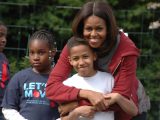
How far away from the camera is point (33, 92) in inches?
155

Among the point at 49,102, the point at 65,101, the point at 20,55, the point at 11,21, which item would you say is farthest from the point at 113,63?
the point at 11,21

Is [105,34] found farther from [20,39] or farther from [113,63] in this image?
[20,39]

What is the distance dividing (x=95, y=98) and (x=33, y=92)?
2.26 ft

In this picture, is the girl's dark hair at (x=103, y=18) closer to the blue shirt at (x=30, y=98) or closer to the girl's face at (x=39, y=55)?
the girl's face at (x=39, y=55)

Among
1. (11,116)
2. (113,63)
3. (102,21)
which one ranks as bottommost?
(11,116)

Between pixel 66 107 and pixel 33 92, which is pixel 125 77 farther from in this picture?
pixel 33 92

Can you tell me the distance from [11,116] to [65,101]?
56 cm

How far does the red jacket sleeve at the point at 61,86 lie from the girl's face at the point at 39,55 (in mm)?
341

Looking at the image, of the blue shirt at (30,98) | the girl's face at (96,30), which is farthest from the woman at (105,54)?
the blue shirt at (30,98)

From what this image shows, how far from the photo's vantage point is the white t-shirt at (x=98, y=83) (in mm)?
3523

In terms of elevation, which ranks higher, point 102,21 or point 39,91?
point 102,21

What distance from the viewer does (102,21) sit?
3.49 m

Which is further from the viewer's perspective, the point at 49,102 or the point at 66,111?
the point at 49,102

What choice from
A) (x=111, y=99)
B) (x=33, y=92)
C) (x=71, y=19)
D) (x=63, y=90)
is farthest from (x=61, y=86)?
(x=71, y=19)
